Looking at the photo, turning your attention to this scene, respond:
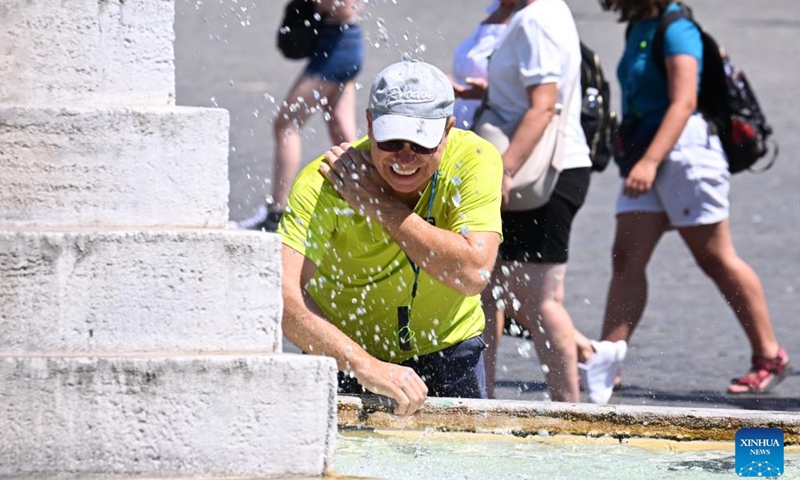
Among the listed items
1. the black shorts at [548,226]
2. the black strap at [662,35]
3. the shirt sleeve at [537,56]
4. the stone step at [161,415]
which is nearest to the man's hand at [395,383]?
the stone step at [161,415]

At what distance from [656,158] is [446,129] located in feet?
7.19

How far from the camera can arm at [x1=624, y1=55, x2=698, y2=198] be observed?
6305 mm

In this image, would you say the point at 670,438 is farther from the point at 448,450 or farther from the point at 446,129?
the point at 446,129

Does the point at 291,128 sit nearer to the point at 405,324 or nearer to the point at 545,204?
the point at 545,204

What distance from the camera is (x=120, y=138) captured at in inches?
145

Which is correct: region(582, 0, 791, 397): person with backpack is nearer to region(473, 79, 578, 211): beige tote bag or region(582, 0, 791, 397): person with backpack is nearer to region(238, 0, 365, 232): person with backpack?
region(473, 79, 578, 211): beige tote bag

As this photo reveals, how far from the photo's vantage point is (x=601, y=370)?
231 inches

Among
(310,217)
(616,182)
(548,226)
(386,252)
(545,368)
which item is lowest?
(616,182)

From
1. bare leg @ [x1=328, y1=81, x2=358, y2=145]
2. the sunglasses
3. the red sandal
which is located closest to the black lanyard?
the sunglasses

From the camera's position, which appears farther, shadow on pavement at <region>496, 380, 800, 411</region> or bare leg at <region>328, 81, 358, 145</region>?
bare leg at <region>328, 81, 358, 145</region>

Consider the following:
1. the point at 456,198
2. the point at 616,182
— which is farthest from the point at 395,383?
the point at 616,182

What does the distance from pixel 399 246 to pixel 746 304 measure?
8.41 feet

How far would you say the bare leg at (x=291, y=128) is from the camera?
896cm

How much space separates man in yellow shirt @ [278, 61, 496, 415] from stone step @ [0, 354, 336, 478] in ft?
1.86
